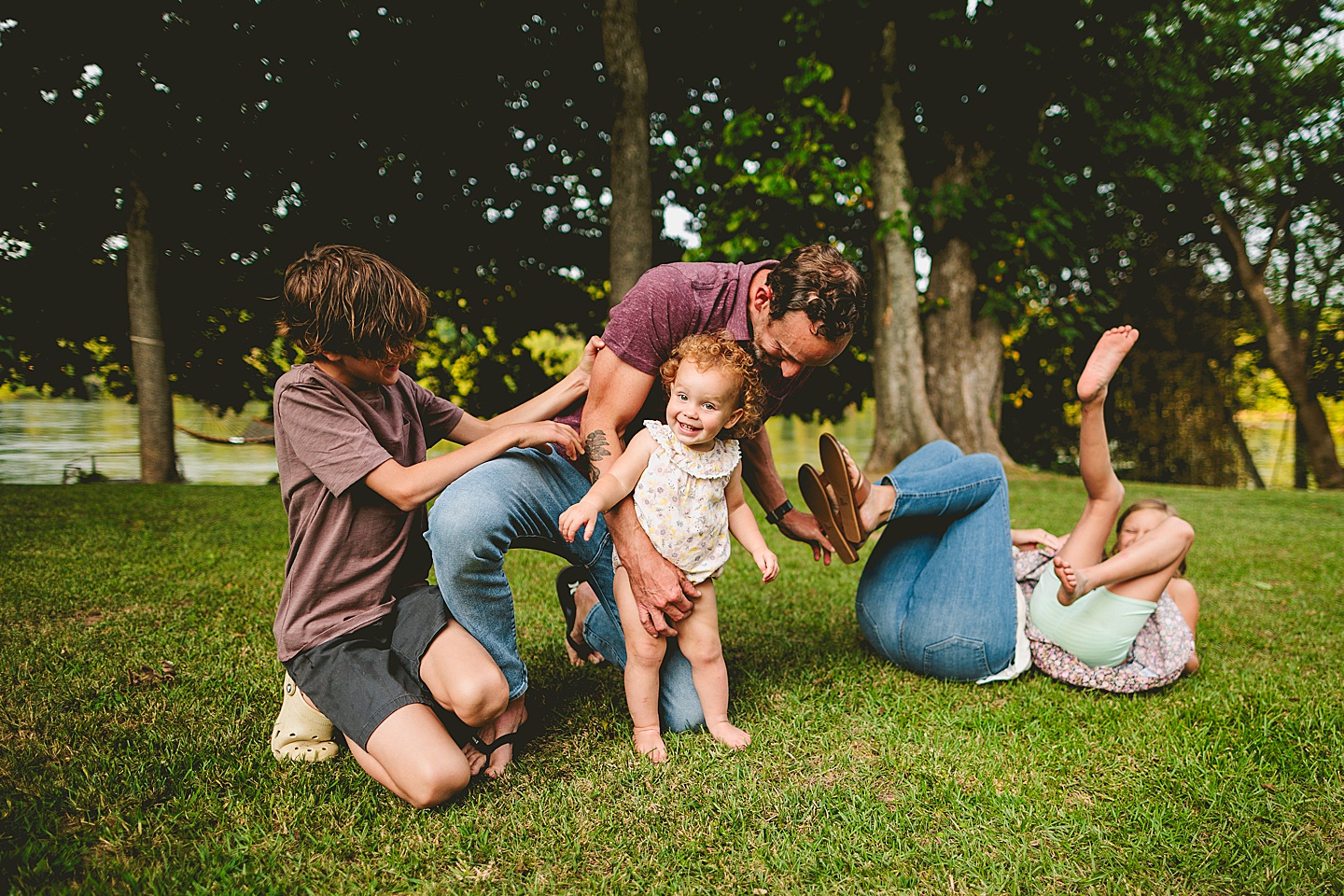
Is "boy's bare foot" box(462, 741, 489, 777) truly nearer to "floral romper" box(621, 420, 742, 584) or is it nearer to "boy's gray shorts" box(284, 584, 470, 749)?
"boy's gray shorts" box(284, 584, 470, 749)

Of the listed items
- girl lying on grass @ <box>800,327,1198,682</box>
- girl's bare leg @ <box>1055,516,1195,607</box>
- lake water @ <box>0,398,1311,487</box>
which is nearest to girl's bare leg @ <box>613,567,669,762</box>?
girl lying on grass @ <box>800,327,1198,682</box>

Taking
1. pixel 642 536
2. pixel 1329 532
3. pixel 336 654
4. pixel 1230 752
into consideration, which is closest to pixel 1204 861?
pixel 1230 752

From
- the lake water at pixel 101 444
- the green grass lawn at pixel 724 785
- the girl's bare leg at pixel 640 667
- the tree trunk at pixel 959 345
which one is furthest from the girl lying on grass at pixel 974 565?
the lake water at pixel 101 444

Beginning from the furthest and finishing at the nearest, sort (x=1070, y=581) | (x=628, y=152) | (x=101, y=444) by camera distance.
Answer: (x=101, y=444)
(x=628, y=152)
(x=1070, y=581)

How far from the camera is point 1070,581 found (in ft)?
8.90

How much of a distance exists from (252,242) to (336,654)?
399 inches

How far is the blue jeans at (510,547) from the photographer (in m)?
2.23

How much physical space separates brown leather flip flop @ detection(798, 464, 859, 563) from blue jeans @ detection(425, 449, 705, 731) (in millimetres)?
749

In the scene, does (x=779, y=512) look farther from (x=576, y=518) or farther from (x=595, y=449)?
(x=576, y=518)

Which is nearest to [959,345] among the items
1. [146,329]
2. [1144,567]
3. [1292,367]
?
[1144,567]

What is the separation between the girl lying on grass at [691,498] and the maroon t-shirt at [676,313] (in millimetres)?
102

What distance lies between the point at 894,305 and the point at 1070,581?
7413 millimetres

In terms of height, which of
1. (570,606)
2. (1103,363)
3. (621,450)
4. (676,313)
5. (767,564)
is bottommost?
(570,606)

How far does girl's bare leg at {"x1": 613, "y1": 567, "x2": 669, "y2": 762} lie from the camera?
241cm
